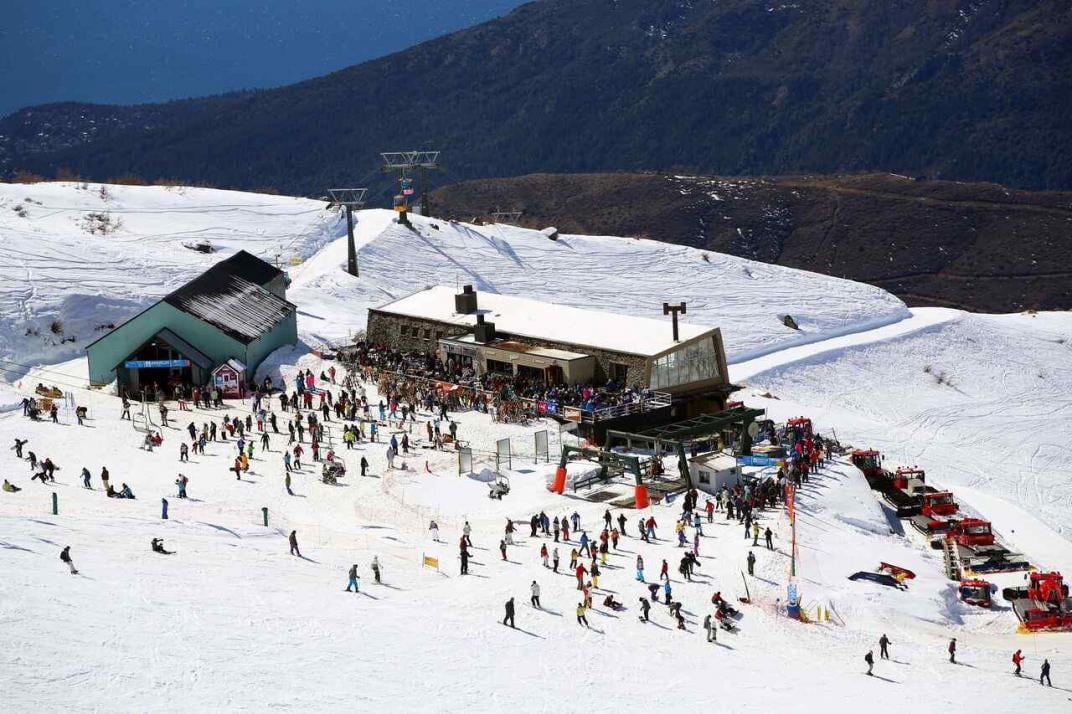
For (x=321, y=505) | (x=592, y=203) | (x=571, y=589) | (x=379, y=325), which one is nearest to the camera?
(x=571, y=589)

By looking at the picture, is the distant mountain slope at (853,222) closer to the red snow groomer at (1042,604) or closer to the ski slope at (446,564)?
the ski slope at (446,564)

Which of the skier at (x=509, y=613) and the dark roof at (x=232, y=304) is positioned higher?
the dark roof at (x=232, y=304)

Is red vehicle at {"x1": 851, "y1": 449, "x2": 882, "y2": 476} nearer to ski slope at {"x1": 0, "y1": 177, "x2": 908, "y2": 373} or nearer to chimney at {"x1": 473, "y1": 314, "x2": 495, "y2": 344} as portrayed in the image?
chimney at {"x1": 473, "y1": 314, "x2": 495, "y2": 344}

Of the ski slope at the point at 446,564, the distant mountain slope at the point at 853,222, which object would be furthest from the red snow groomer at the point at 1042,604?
the distant mountain slope at the point at 853,222

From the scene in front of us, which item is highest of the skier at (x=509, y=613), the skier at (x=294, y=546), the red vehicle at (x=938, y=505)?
the skier at (x=294, y=546)

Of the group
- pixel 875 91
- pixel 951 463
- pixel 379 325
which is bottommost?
pixel 951 463

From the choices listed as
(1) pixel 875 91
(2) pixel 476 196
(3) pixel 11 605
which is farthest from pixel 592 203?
(3) pixel 11 605

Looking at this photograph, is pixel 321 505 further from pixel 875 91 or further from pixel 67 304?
pixel 875 91
